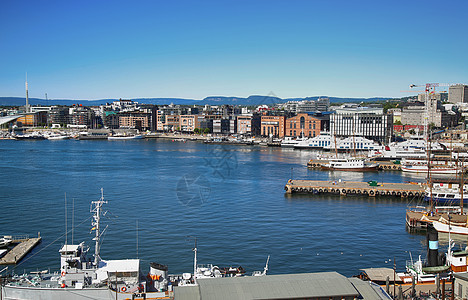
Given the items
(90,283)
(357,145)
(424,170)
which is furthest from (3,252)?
(357,145)

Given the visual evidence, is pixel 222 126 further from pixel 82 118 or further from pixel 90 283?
pixel 90 283

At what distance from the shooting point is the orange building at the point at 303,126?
49.8 m

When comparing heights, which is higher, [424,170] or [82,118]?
[82,118]

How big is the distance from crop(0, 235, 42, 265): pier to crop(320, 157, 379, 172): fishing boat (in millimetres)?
20072

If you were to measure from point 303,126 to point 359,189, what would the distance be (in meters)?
30.4

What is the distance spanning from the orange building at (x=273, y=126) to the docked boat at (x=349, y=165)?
2292 centimetres

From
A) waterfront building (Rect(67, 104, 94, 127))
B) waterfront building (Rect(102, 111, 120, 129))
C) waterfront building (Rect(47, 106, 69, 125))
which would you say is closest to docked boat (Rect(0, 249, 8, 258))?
waterfront building (Rect(102, 111, 120, 129))

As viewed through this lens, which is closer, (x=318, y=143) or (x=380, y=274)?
(x=380, y=274)

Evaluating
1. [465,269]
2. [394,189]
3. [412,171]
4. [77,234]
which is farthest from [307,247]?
[412,171]

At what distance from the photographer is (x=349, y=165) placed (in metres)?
28.9

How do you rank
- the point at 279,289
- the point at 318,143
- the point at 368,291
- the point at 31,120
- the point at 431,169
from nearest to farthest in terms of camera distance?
1. the point at 279,289
2. the point at 368,291
3. the point at 431,169
4. the point at 318,143
5. the point at 31,120

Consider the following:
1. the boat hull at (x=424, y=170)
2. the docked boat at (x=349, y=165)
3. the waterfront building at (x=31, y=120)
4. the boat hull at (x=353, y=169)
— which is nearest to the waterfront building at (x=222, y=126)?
the docked boat at (x=349, y=165)

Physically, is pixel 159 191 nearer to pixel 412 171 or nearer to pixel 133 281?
pixel 133 281

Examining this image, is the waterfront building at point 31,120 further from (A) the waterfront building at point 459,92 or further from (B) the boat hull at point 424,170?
(A) the waterfront building at point 459,92
